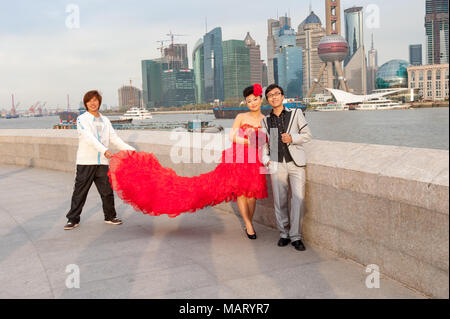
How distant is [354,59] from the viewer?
7367 inches

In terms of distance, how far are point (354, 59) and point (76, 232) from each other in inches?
7688

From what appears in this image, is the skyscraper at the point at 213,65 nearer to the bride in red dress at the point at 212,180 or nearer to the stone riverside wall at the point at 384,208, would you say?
the bride in red dress at the point at 212,180

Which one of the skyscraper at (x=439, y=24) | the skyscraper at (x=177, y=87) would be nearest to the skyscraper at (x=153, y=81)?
the skyscraper at (x=177, y=87)

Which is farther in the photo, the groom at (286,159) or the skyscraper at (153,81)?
the skyscraper at (153,81)

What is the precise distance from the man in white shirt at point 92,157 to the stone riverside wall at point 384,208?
6.88 ft

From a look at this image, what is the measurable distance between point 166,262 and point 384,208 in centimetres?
195

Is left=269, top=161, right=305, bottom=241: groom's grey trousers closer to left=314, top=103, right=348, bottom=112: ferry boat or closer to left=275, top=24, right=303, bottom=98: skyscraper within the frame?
left=314, top=103, right=348, bottom=112: ferry boat

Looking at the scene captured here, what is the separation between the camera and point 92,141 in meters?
5.30

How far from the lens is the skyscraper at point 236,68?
451ft

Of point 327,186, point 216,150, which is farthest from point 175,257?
point 216,150

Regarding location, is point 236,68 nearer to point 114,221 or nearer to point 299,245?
point 114,221

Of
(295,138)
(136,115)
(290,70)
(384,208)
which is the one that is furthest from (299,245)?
(290,70)

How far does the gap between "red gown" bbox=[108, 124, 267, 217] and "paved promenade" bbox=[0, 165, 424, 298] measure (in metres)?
0.39
